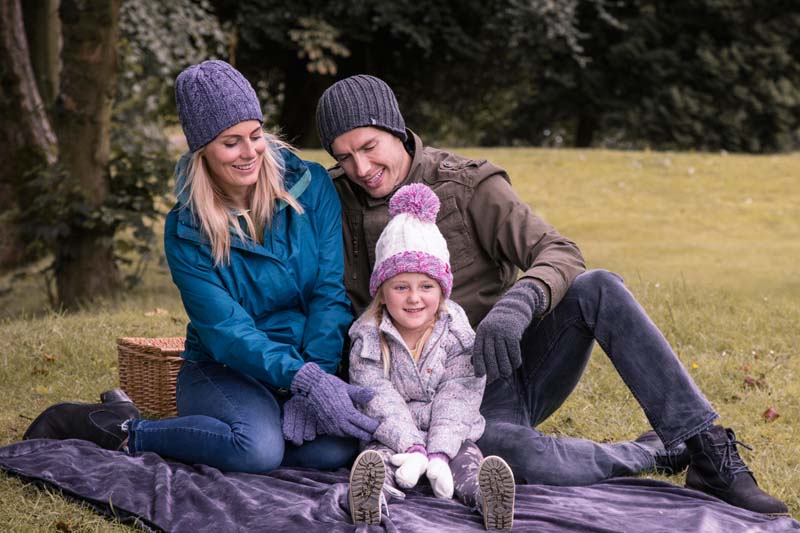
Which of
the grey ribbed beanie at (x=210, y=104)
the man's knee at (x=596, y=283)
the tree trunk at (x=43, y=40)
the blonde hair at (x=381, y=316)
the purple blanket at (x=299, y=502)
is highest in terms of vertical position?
the tree trunk at (x=43, y=40)

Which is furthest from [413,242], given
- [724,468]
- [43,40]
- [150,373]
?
[43,40]

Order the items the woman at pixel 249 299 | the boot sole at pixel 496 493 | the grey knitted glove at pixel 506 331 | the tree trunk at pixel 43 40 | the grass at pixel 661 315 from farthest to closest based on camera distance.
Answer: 1. the tree trunk at pixel 43 40
2. the grass at pixel 661 315
3. the woman at pixel 249 299
4. the grey knitted glove at pixel 506 331
5. the boot sole at pixel 496 493

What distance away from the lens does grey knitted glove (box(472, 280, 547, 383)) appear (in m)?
3.21

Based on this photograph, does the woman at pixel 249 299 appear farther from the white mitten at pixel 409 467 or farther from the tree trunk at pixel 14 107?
the tree trunk at pixel 14 107

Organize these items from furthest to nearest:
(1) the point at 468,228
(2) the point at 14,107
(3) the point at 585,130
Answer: (3) the point at 585,130 < (2) the point at 14,107 < (1) the point at 468,228

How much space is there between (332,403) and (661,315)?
130 inches

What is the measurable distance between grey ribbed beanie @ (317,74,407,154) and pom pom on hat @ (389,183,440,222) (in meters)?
0.29

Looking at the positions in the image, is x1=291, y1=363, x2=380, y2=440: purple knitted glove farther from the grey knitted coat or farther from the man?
Result: the man

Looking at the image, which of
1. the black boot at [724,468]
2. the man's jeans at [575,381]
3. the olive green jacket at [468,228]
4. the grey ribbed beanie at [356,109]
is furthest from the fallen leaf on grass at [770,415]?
the grey ribbed beanie at [356,109]

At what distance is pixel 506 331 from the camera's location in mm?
3203

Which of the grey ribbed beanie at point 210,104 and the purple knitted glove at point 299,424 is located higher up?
the grey ribbed beanie at point 210,104

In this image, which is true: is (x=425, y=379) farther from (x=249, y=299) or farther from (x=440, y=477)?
(x=249, y=299)

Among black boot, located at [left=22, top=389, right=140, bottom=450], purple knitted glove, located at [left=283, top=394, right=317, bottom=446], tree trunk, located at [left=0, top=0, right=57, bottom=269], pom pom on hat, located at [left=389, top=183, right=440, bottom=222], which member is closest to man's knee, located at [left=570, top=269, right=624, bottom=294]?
pom pom on hat, located at [left=389, top=183, right=440, bottom=222]

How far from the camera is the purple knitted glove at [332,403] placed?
10.9 ft
